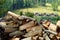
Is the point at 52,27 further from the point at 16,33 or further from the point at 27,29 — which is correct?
the point at 16,33

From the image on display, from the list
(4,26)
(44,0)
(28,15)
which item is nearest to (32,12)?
(28,15)

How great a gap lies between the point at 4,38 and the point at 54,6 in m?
1.03

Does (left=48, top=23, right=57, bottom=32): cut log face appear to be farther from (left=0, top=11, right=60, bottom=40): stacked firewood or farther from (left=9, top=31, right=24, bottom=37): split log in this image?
(left=9, top=31, right=24, bottom=37): split log

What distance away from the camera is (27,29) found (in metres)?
3.08

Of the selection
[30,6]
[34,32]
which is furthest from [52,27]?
[30,6]

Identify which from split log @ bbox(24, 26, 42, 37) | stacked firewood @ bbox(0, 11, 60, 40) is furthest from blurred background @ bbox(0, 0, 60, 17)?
split log @ bbox(24, 26, 42, 37)

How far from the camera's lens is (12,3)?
3396 millimetres

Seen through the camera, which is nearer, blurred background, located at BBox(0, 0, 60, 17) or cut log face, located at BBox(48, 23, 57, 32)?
cut log face, located at BBox(48, 23, 57, 32)

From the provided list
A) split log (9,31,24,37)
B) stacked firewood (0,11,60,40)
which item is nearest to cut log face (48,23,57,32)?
stacked firewood (0,11,60,40)

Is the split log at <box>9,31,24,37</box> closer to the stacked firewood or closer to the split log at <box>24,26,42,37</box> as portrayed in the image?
the stacked firewood

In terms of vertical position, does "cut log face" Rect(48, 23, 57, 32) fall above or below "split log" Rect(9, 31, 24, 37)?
above

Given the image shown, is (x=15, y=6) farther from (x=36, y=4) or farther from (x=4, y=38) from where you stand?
(x=4, y=38)

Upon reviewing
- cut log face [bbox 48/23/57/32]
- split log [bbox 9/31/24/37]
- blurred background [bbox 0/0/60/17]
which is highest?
blurred background [bbox 0/0/60/17]

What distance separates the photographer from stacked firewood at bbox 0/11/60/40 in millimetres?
3020
